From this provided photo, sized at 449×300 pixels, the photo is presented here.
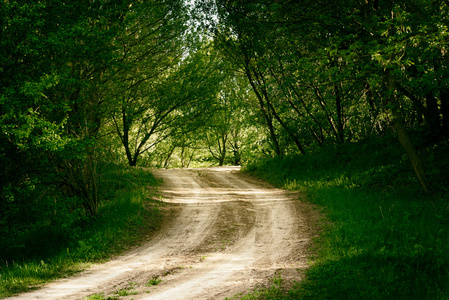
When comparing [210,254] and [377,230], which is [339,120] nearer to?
[377,230]

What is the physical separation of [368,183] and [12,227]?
1168 centimetres

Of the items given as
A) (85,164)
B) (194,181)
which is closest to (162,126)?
(194,181)

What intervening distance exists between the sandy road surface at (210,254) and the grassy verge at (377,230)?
623 millimetres

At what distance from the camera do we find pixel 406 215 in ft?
26.6

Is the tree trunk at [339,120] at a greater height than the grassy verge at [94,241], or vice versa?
the tree trunk at [339,120]

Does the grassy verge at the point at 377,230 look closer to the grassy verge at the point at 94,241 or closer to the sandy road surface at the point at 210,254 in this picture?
the sandy road surface at the point at 210,254

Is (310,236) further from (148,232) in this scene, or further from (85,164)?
(85,164)

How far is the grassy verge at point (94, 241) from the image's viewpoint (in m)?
6.06

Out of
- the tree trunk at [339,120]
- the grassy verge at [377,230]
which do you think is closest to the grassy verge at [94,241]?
the grassy verge at [377,230]

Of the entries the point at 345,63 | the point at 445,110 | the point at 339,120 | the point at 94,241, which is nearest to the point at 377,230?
the point at 94,241

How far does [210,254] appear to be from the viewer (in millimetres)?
7207

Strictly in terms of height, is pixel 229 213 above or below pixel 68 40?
below

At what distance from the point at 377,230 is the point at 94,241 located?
699 cm

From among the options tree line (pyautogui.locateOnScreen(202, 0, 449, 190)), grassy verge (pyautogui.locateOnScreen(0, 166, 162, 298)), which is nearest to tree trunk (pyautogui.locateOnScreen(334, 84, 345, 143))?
tree line (pyautogui.locateOnScreen(202, 0, 449, 190))
